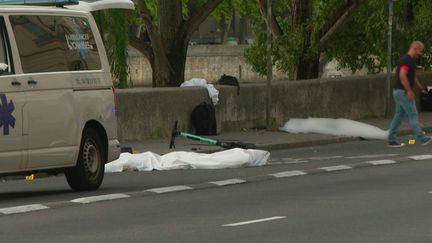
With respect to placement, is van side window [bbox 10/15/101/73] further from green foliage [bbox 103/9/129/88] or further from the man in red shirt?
green foliage [bbox 103/9/129/88]

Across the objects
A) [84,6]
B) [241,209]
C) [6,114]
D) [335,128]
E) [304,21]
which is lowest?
[241,209]

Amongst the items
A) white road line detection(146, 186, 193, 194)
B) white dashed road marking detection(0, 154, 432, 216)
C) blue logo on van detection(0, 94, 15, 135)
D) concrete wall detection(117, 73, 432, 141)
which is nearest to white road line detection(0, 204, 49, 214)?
white dashed road marking detection(0, 154, 432, 216)

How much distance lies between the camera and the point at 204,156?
19859 mm

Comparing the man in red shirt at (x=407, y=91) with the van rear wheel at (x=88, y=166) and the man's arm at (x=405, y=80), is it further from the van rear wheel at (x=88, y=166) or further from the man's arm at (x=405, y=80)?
the van rear wheel at (x=88, y=166)

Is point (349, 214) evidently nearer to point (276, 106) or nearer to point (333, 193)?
point (333, 193)

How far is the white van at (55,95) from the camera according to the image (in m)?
14.5

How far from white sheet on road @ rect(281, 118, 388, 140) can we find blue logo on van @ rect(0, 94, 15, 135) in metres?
13.3

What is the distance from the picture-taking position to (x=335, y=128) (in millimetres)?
27484

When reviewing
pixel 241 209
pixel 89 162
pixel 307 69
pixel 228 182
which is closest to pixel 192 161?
pixel 228 182

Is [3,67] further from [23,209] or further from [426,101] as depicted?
[426,101]

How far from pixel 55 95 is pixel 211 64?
6947 cm

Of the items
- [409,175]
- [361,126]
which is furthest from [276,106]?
[409,175]

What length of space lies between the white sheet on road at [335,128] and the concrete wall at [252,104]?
74cm

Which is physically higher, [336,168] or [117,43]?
[117,43]
